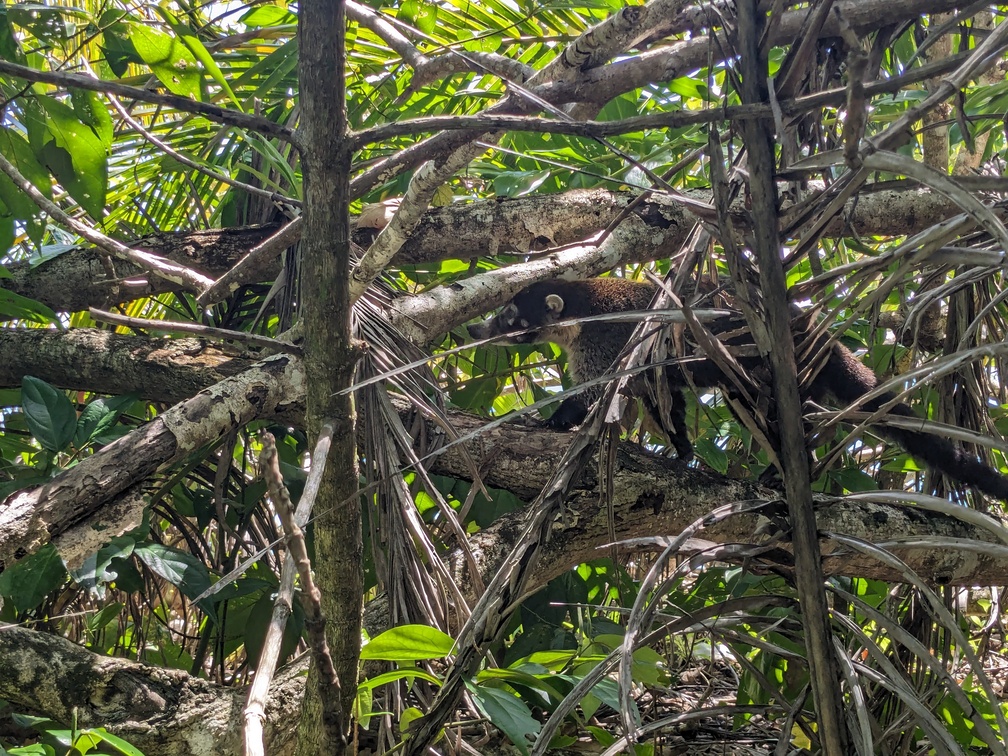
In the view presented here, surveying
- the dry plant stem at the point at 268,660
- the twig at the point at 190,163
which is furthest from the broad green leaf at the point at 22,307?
the dry plant stem at the point at 268,660

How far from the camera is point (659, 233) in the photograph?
11.5 ft

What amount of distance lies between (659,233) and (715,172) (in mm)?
2347

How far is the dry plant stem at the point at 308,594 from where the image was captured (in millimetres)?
723

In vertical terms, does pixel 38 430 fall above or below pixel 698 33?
below

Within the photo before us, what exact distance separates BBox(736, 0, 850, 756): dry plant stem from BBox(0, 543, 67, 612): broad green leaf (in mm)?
1829

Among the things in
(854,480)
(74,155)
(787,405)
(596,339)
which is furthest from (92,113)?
(596,339)

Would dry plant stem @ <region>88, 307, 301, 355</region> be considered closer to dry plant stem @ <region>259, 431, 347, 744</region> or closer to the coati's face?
dry plant stem @ <region>259, 431, 347, 744</region>

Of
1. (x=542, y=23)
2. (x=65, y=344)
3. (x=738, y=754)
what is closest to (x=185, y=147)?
(x=65, y=344)

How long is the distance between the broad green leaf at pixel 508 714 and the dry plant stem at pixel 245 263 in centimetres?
100

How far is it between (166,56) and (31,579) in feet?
4.61

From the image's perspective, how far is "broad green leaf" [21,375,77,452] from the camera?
7.58ft

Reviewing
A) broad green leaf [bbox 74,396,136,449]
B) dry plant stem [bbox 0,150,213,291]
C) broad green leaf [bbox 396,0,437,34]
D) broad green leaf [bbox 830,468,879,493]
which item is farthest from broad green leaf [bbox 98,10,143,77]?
broad green leaf [bbox 830,468,879,493]

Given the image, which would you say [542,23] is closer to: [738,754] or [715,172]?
[715,172]

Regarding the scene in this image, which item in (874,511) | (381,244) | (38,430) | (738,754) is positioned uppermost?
(381,244)
